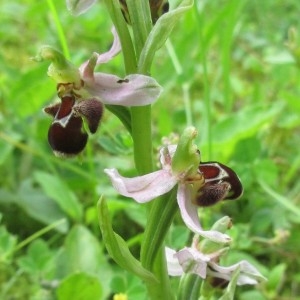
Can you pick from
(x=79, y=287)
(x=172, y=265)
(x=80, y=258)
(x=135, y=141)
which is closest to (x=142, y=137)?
(x=135, y=141)

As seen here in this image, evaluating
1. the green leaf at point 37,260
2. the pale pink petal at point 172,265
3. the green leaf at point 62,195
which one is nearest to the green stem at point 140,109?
the pale pink petal at point 172,265

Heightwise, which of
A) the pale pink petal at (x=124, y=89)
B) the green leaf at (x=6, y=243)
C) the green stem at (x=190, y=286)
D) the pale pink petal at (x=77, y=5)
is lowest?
the green leaf at (x=6, y=243)

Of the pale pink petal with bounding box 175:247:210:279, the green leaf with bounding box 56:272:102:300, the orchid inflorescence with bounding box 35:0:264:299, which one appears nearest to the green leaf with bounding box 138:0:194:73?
the orchid inflorescence with bounding box 35:0:264:299

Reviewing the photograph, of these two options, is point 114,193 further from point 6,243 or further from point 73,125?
point 73,125

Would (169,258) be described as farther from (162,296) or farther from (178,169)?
(178,169)

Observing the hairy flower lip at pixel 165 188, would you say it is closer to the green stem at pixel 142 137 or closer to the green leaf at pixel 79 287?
the green stem at pixel 142 137

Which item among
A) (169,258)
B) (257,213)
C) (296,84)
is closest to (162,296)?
(169,258)
